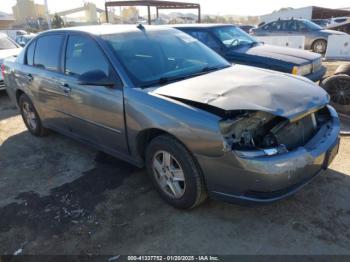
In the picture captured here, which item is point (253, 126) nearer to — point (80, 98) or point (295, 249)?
point (295, 249)

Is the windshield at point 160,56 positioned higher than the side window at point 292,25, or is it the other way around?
the windshield at point 160,56

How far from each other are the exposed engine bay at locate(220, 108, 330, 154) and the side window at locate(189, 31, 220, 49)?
427 cm

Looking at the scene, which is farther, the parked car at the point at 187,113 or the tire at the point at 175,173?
the tire at the point at 175,173

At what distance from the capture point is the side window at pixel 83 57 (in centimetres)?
348

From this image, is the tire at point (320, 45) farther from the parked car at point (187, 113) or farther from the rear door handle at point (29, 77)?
the rear door handle at point (29, 77)

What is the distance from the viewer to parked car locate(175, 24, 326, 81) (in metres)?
6.09

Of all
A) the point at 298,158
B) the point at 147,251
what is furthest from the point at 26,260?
the point at 298,158

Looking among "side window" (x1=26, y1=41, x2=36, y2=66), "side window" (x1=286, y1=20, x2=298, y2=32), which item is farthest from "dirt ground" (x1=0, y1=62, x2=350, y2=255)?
"side window" (x1=286, y1=20, x2=298, y2=32)

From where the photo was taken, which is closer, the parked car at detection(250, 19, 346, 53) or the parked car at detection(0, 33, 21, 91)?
the parked car at detection(0, 33, 21, 91)

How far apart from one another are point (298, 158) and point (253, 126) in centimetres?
45

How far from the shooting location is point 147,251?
8.79 feet

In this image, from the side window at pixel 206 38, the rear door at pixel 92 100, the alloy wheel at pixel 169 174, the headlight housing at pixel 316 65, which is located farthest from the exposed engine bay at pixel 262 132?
the side window at pixel 206 38

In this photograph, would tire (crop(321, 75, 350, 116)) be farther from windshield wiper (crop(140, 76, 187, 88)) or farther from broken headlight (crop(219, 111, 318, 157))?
windshield wiper (crop(140, 76, 187, 88))

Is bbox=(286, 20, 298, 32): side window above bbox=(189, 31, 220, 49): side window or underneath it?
underneath
